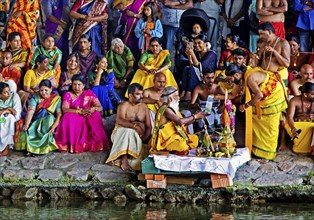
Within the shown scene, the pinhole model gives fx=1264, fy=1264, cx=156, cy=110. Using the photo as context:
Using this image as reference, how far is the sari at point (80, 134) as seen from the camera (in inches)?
569

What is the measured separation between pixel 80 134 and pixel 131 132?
73cm

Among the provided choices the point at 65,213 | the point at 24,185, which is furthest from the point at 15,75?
the point at 65,213

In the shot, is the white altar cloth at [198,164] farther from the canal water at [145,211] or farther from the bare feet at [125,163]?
the bare feet at [125,163]

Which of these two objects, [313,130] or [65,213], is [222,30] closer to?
[313,130]

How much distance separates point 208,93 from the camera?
14.6 metres

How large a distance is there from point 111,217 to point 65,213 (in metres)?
0.53

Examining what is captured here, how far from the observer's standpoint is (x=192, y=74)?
15016 mm

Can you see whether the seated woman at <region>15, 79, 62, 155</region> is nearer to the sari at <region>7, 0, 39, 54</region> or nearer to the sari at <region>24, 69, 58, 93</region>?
the sari at <region>24, 69, 58, 93</region>

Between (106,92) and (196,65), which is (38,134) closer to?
(106,92)

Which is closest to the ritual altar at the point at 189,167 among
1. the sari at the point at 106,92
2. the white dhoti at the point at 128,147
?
the white dhoti at the point at 128,147

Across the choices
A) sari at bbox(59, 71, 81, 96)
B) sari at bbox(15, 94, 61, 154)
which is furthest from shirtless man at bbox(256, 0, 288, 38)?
sari at bbox(15, 94, 61, 154)

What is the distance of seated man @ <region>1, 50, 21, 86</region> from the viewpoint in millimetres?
15311

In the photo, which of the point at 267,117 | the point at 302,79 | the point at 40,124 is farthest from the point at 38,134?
the point at 302,79

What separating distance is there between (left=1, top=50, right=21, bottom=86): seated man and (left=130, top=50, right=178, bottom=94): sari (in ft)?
4.59
